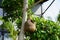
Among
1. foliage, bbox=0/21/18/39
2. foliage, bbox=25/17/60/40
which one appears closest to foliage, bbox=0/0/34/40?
foliage, bbox=0/21/18/39

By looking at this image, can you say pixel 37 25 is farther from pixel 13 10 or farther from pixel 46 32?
pixel 13 10

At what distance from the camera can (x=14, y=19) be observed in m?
8.31

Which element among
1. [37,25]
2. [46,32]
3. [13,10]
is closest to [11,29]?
[13,10]

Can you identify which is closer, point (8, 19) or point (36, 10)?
point (8, 19)

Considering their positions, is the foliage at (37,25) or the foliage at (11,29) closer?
the foliage at (37,25)

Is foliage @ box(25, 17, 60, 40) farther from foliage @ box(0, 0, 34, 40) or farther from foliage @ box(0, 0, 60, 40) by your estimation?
foliage @ box(0, 0, 34, 40)

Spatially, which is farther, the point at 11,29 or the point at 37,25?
the point at 11,29

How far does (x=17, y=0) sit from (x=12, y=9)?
1.22 ft

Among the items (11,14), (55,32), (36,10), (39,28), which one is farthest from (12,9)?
(36,10)

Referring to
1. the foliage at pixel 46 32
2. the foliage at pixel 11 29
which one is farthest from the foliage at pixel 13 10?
the foliage at pixel 46 32

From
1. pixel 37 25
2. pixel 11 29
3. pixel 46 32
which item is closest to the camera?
pixel 46 32

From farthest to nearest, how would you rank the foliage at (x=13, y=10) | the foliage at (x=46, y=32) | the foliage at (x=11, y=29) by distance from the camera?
1. the foliage at (x=11, y=29)
2. the foliage at (x=13, y=10)
3. the foliage at (x=46, y=32)

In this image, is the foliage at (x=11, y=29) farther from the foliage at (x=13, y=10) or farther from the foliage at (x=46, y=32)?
the foliage at (x=46, y=32)

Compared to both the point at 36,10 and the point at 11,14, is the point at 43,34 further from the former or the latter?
the point at 36,10
